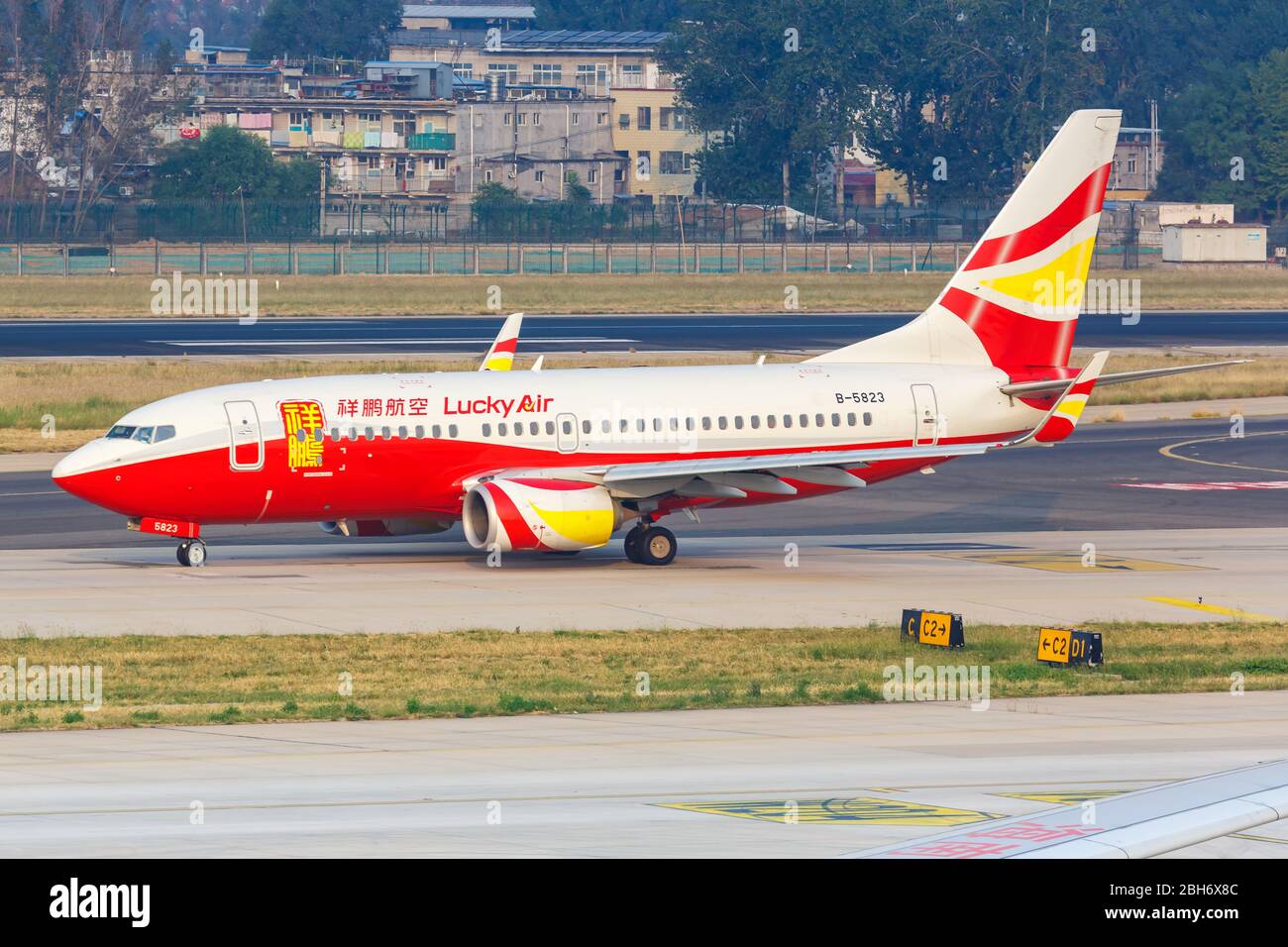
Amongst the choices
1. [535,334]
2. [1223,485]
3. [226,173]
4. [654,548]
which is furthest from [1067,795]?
[226,173]

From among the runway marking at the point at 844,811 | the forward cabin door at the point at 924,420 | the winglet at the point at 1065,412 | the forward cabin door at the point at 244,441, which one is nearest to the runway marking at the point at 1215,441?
the winglet at the point at 1065,412

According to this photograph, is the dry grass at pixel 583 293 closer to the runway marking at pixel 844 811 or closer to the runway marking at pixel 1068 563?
the runway marking at pixel 1068 563

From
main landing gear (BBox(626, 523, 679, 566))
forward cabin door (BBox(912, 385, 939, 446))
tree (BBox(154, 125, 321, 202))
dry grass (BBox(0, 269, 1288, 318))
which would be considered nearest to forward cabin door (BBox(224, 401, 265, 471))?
main landing gear (BBox(626, 523, 679, 566))

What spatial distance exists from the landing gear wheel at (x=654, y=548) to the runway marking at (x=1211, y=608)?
987cm

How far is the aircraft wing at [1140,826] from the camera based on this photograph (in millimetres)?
10906

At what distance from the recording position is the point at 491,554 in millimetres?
40344

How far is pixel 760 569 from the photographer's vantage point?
40.5 m

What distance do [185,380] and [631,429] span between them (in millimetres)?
37498

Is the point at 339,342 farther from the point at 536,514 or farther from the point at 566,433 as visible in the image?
the point at 536,514

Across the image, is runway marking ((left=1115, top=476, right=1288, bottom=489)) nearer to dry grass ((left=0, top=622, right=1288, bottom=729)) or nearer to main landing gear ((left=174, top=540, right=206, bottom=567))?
dry grass ((left=0, top=622, right=1288, bottom=729))

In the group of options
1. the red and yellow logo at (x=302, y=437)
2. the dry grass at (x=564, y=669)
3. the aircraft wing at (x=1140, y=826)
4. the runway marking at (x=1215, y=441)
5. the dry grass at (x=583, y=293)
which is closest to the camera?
the aircraft wing at (x=1140, y=826)

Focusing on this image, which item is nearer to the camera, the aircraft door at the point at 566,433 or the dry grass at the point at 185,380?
the aircraft door at the point at 566,433
